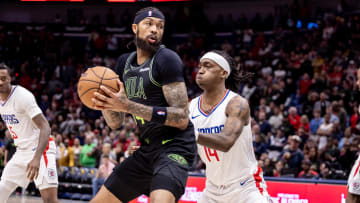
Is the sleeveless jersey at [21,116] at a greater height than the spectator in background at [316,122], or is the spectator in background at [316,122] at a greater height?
the sleeveless jersey at [21,116]

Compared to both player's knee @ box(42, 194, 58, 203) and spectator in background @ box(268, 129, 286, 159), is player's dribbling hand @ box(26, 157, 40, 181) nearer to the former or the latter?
player's knee @ box(42, 194, 58, 203)

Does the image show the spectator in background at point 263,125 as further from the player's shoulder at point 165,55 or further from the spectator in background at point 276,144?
the player's shoulder at point 165,55

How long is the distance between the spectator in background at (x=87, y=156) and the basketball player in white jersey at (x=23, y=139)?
643 cm

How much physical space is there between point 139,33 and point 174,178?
1.31 m

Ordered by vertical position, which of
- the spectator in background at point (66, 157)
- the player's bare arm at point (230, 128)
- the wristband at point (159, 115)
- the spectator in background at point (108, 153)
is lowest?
the spectator in background at point (66, 157)

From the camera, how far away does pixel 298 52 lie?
50.2ft

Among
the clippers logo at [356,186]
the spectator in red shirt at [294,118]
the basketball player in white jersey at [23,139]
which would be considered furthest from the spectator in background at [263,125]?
the clippers logo at [356,186]

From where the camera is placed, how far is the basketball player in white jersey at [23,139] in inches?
227

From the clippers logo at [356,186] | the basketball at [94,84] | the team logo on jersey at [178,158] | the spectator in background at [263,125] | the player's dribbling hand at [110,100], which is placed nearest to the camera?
the player's dribbling hand at [110,100]

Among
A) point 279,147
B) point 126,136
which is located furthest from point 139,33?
point 126,136

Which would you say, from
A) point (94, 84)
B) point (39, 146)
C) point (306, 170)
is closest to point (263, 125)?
point (306, 170)

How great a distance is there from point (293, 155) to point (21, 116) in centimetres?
596

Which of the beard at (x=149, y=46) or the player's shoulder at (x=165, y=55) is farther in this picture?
the beard at (x=149, y=46)

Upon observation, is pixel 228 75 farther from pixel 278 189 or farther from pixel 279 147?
pixel 279 147
